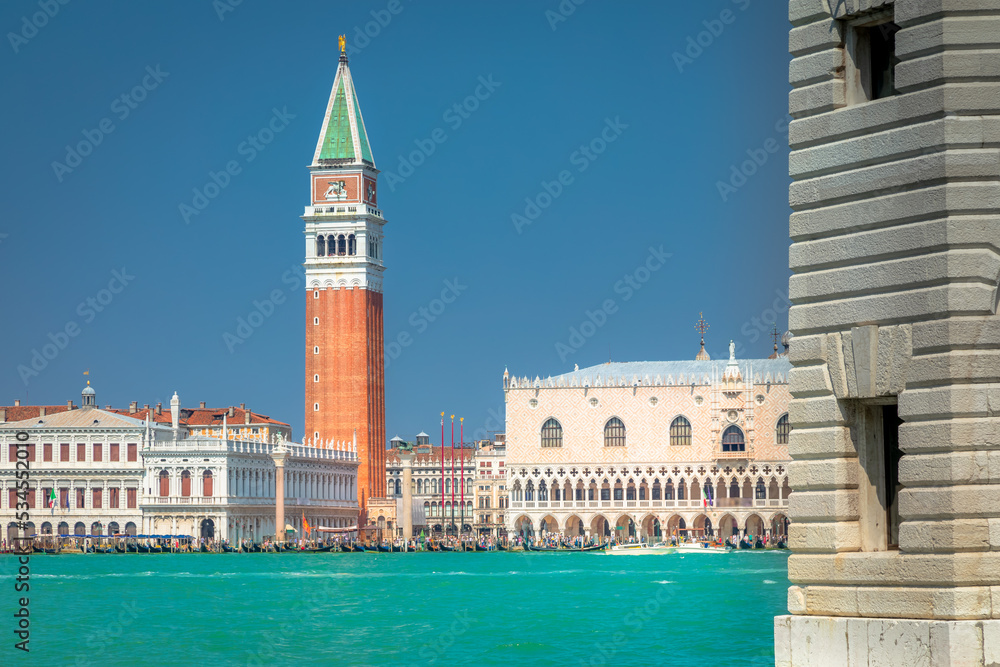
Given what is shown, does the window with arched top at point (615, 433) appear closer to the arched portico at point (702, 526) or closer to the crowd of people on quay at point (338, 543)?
the crowd of people on quay at point (338, 543)

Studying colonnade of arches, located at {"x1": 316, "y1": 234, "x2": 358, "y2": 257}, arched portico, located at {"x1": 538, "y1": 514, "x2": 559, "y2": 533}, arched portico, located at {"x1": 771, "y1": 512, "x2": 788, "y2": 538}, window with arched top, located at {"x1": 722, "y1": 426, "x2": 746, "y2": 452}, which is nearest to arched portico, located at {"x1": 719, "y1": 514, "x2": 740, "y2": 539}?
arched portico, located at {"x1": 771, "y1": 512, "x2": 788, "y2": 538}

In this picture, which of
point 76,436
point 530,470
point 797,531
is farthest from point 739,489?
point 797,531

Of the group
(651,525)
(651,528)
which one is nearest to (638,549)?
(651,525)

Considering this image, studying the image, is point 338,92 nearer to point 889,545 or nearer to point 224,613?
point 224,613

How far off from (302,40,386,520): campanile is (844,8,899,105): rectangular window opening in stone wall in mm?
100938

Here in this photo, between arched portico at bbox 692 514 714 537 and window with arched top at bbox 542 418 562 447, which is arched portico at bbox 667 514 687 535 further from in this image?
window with arched top at bbox 542 418 562 447

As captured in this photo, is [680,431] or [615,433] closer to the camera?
[680,431]

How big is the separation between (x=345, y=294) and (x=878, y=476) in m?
103

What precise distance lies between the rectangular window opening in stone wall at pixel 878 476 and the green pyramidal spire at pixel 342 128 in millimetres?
106257

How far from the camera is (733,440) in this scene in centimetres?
9131

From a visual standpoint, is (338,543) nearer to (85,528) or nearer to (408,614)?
(85,528)

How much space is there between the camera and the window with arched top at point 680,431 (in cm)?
9188

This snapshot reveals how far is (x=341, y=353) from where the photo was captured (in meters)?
111

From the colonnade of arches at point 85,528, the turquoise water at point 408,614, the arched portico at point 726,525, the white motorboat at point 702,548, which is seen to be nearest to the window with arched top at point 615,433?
the arched portico at point 726,525
